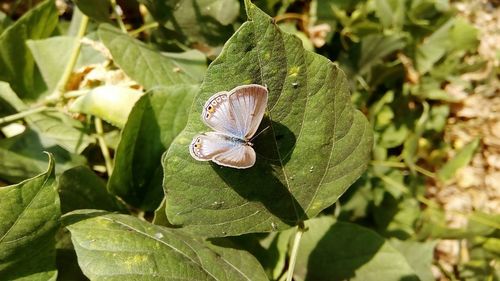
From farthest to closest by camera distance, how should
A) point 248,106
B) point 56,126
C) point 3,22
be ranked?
1. point 3,22
2. point 56,126
3. point 248,106

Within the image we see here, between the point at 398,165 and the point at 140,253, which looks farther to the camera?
the point at 398,165

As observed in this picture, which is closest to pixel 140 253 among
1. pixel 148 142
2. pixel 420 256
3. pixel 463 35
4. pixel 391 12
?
pixel 148 142

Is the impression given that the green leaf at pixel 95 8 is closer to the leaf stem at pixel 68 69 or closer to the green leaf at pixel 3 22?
the leaf stem at pixel 68 69

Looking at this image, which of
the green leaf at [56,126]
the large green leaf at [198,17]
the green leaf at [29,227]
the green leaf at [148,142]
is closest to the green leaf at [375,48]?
the large green leaf at [198,17]

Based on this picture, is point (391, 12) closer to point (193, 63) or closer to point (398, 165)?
point (398, 165)

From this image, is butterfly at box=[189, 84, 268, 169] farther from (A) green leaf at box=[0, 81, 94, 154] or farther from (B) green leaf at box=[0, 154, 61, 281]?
(A) green leaf at box=[0, 81, 94, 154]

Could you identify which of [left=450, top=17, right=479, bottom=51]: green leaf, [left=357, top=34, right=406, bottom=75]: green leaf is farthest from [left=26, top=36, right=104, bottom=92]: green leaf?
[left=450, top=17, right=479, bottom=51]: green leaf

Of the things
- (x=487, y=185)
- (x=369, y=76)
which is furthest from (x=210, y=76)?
(x=487, y=185)

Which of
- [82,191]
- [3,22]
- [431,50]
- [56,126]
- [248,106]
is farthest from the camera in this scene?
[431,50]
